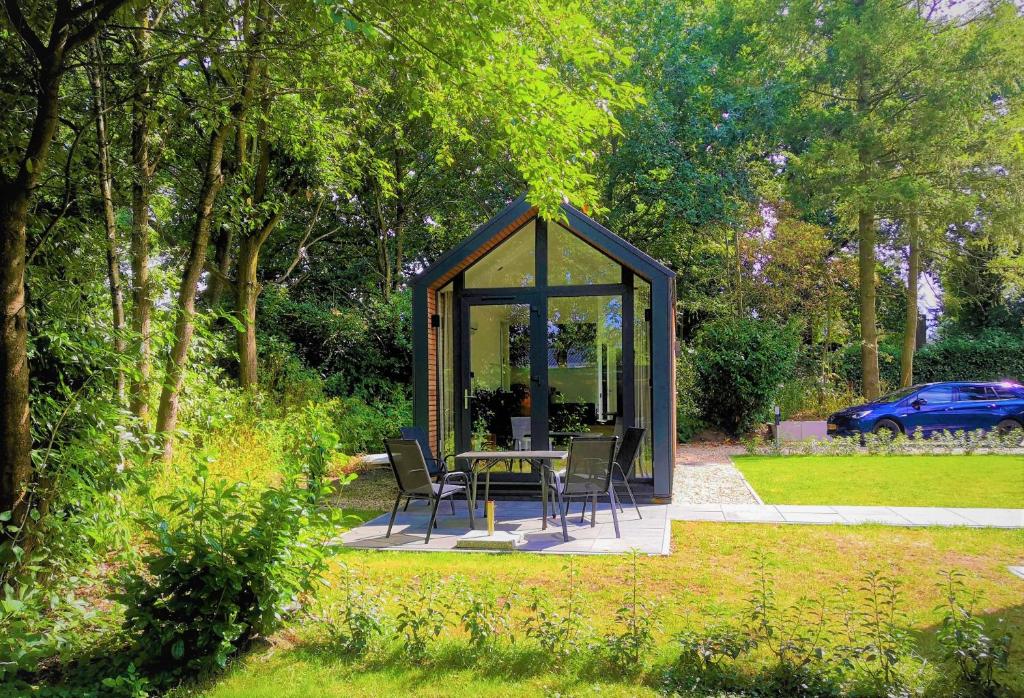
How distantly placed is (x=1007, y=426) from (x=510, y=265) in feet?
37.7

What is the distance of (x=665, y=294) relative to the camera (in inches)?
333

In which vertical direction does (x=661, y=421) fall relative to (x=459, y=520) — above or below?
above

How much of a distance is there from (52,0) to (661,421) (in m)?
6.72

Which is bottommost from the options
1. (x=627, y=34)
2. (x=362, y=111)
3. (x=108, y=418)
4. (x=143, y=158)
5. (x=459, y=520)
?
(x=459, y=520)

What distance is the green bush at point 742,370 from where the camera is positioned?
14.7 metres

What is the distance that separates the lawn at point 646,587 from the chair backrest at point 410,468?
0.75 meters

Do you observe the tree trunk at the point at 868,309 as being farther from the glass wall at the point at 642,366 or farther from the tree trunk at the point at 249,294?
the tree trunk at the point at 249,294

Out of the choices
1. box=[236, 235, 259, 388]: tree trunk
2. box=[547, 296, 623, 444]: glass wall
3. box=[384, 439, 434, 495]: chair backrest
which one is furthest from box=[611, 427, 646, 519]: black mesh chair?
box=[236, 235, 259, 388]: tree trunk

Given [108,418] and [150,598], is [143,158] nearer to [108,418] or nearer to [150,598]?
[108,418]

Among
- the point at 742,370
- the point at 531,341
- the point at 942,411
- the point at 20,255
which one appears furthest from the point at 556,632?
the point at 942,411

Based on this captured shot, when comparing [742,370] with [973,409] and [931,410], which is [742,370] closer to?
[931,410]

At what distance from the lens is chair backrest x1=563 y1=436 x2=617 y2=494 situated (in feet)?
20.7

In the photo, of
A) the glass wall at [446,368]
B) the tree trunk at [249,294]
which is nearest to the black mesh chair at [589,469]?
the glass wall at [446,368]

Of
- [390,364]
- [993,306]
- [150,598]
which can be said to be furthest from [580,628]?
[993,306]
